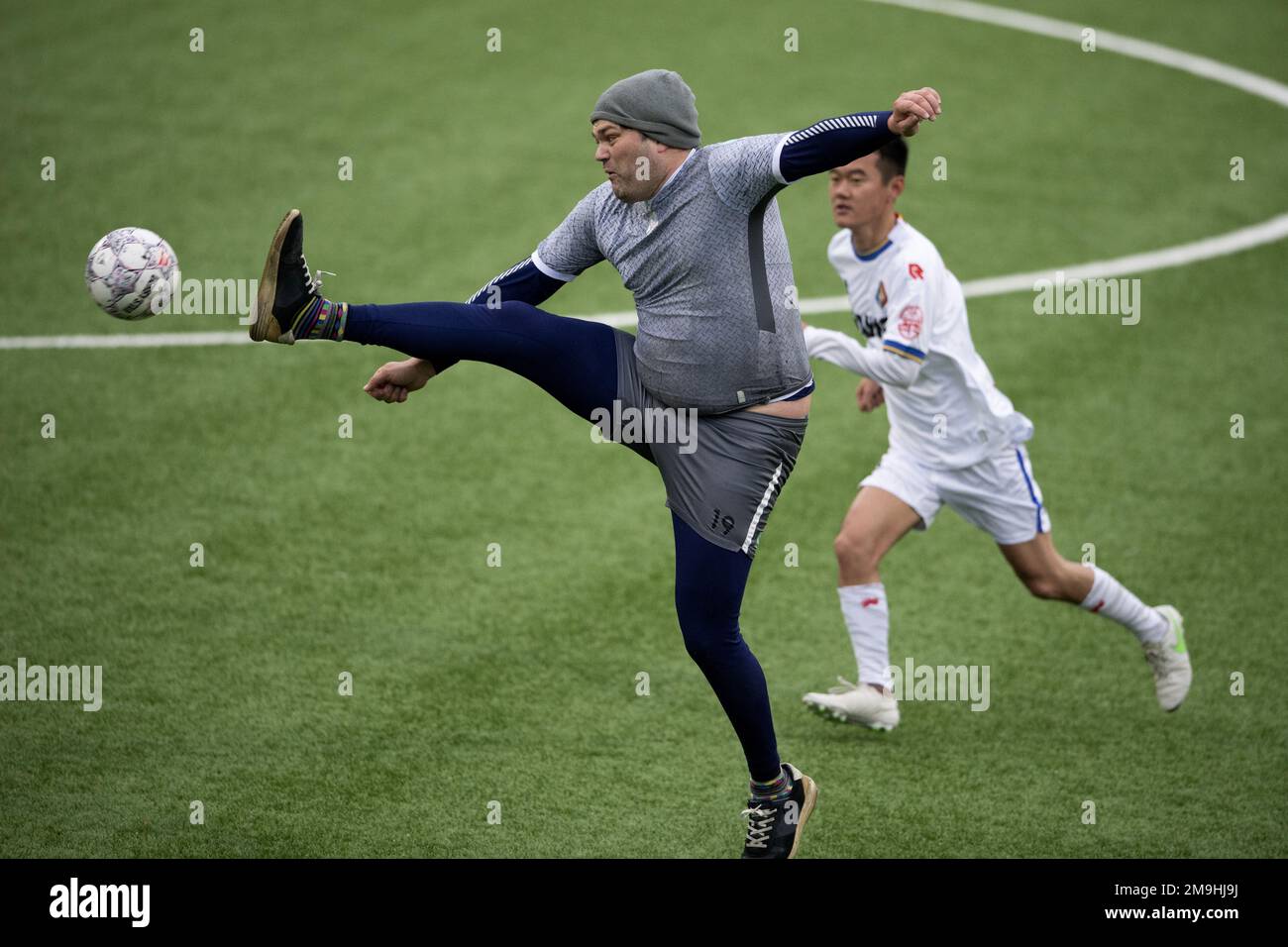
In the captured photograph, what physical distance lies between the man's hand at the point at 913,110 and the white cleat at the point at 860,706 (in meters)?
3.16

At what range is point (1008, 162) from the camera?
14836mm

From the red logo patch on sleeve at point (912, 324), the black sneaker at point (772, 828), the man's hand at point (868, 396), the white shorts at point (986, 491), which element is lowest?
the black sneaker at point (772, 828)

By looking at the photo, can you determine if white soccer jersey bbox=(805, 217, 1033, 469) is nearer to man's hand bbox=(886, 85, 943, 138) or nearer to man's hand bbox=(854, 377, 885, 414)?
man's hand bbox=(854, 377, 885, 414)

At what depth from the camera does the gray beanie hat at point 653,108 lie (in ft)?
18.6

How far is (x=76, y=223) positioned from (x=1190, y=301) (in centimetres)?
904

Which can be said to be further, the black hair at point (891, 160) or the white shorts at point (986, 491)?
the white shorts at point (986, 491)

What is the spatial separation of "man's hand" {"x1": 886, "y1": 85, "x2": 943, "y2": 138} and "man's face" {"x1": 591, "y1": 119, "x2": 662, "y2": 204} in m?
0.93

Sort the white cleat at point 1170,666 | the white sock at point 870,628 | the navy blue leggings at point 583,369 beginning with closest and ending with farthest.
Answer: the navy blue leggings at point 583,369 < the white sock at point 870,628 < the white cleat at point 1170,666

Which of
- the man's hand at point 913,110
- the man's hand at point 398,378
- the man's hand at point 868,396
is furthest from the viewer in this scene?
the man's hand at point 868,396

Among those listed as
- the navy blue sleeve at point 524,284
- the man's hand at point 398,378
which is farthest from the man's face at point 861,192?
the man's hand at point 398,378

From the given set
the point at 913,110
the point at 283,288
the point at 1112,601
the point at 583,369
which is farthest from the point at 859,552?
the point at 283,288

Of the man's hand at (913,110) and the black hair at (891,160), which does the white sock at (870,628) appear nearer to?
the black hair at (891,160)

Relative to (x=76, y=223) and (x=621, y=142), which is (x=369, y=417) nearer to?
(x=76, y=223)

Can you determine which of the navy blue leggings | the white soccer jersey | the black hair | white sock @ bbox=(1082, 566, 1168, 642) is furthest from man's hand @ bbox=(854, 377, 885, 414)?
the navy blue leggings
